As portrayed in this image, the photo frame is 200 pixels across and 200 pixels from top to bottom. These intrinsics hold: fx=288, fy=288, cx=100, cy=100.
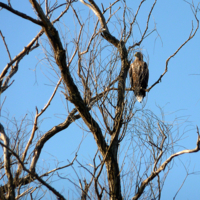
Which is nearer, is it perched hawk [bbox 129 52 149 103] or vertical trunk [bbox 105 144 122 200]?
vertical trunk [bbox 105 144 122 200]

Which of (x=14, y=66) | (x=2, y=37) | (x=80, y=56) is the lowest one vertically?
(x=80, y=56)

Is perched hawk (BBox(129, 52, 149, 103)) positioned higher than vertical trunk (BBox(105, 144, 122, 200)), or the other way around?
perched hawk (BBox(129, 52, 149, 103))

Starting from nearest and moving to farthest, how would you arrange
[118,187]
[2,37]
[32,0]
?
[32,0]
[118,187]
[2,37]

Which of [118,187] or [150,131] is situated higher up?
[150,131]

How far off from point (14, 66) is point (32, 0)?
149cm

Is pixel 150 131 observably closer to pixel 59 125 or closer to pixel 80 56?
pixel 80 56

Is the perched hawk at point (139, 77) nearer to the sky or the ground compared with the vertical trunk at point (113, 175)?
nearer to the sky

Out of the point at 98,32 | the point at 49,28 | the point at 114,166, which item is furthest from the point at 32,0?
the point at 114,166

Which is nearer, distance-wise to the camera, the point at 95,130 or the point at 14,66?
the point at 95,130

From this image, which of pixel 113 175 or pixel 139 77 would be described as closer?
pixel 113 175

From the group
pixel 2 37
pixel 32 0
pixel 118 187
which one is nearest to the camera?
pixel 32 0

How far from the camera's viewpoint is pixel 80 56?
2715 mm

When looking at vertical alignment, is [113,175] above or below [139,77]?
below

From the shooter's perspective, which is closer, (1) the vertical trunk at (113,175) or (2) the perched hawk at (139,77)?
(1) the vertical trunk at (113,175)
